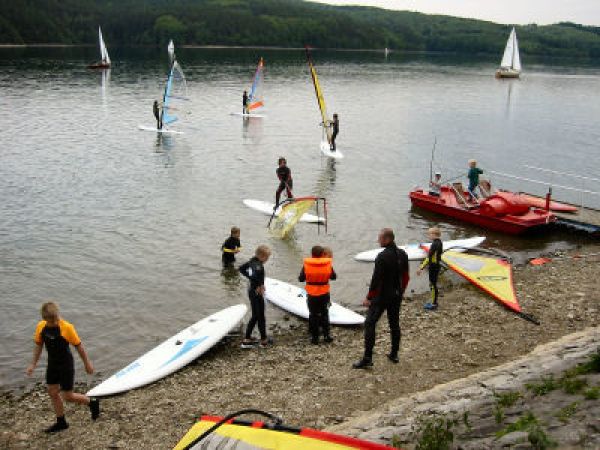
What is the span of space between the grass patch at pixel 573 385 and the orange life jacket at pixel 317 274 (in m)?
4.50

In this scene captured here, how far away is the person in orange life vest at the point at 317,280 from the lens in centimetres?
994

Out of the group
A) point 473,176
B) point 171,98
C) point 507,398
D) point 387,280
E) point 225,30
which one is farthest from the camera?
point 225,30

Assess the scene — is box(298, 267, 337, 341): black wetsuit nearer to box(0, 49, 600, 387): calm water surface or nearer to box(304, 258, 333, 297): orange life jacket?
box(304, 258, 333, 297): orange life jacket

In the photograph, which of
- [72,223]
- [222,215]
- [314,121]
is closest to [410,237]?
[222,215]

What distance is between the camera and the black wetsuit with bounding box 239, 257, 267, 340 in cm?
988

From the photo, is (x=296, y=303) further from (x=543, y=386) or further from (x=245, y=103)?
(x=245, y=103)

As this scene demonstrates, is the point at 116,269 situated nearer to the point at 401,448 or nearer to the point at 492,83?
the point at 401,448

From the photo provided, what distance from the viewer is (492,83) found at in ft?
273

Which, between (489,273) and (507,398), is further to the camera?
(489,273)

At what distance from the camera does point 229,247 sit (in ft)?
48.0

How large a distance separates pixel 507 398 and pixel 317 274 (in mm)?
4287

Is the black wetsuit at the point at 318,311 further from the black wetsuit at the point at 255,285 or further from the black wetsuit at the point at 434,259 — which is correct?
the black wetsuit at the point at 434,259

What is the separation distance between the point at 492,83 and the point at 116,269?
78.5 m

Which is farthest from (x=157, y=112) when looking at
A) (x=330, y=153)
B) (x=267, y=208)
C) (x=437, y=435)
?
(x=437, y=435)
